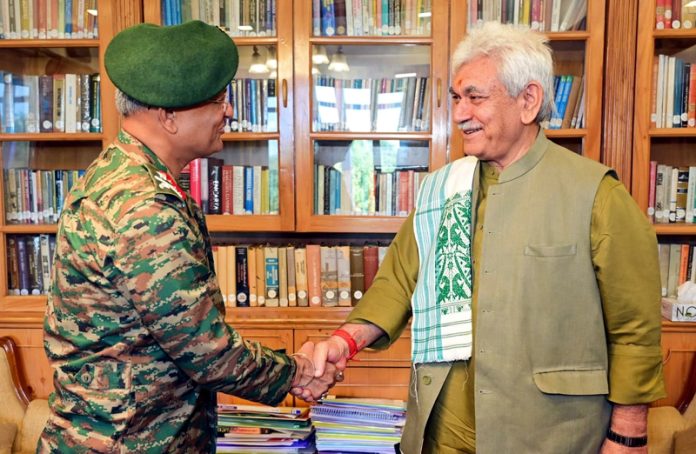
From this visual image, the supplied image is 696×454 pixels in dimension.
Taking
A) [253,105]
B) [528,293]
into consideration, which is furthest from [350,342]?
[253,105]

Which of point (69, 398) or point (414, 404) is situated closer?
point (69, 398)

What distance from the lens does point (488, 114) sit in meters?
1.53

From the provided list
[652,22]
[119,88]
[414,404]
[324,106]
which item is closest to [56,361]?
[119,88]

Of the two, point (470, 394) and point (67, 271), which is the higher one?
point (67, 271)

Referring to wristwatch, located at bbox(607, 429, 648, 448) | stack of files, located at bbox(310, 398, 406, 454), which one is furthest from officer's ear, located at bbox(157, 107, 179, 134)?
stack of files, located at bbox(310, 398, 406, 454)

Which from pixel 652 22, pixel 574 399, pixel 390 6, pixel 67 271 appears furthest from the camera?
pixel 390 6

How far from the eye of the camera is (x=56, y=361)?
50.5 inches

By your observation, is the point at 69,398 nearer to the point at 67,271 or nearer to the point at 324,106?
the point at 67,271

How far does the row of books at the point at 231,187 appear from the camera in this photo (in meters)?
2.77

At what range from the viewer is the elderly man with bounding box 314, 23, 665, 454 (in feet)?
4.60

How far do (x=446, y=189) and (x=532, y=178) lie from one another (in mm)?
244

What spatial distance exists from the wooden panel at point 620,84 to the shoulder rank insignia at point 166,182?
192cm

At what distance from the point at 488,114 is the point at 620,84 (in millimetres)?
1315

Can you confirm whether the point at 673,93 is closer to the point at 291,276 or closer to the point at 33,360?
the point at 291,276
